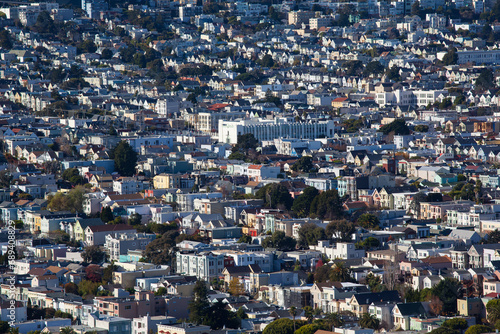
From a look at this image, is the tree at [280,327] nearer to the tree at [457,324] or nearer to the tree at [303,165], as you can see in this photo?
the tree at [457,324]

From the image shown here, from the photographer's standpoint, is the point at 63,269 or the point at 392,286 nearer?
the point at 392,286

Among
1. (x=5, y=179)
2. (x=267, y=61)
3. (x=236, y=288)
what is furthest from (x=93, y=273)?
(x=267, y=61)

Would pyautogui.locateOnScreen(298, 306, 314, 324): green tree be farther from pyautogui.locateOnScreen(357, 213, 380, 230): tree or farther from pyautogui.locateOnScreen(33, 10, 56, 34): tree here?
pyautogui.locateOnScreen(33, 10, 56, 34): tree

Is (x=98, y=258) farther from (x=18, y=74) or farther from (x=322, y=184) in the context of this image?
(x=18, y=74)

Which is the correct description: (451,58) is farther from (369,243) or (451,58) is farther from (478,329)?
(478,329)

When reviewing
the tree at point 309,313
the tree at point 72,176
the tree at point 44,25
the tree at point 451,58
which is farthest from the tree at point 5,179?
the tree at point 44,25

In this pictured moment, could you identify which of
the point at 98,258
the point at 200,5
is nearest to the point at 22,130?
the point at 98,258

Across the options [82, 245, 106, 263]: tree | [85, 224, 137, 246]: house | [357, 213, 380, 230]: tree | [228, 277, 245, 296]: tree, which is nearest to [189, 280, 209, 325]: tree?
[228, 277, 245, 296]: tree
